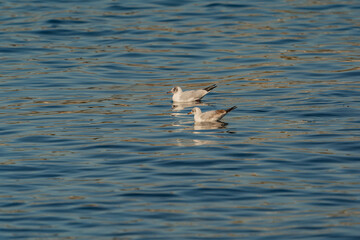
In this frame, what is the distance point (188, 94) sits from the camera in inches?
789

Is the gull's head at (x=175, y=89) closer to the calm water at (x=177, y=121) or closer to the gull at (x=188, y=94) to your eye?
the gull at (x=188, y=94)

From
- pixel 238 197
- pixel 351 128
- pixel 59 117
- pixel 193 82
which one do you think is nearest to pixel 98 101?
pixel 59 117

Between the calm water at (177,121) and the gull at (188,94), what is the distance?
24 cm

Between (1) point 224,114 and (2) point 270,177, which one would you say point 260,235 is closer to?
(2) point 270,177

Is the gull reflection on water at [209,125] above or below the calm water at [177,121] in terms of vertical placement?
below

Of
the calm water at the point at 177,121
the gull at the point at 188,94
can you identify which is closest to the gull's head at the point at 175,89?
the gull at the point at 188,94

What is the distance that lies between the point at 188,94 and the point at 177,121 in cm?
230

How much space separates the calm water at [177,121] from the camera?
11.0 metres

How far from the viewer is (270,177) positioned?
41.6 ft

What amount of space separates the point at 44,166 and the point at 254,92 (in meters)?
8.05

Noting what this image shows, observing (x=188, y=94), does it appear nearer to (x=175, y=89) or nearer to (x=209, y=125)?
(x=175, y=89)

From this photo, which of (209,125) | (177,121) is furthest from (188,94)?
(209,125)

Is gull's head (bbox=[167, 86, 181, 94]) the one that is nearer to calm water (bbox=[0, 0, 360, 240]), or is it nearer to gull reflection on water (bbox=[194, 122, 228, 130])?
calm water (bbox=[0, 0, 360, 240])

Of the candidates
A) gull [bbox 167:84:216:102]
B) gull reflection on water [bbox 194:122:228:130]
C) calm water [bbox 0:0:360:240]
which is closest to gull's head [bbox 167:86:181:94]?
gull [bbox 167:84:216:102]
